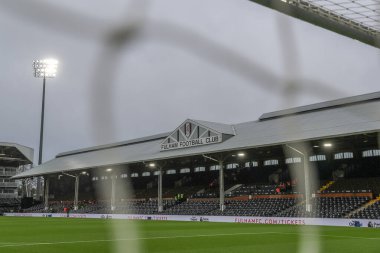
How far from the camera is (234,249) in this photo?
52.6 ft

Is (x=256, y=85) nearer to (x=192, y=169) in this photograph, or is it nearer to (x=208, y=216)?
(x=208, y=216)

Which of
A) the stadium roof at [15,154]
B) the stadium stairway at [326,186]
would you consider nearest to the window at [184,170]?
the stadium stairway at [326,186]

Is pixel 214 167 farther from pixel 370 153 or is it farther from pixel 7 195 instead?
pixel 7 195

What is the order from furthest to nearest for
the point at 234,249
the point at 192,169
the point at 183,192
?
the point at 192,169, the point at 183,192, the point at 234,249

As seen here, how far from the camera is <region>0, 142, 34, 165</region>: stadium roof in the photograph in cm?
9112

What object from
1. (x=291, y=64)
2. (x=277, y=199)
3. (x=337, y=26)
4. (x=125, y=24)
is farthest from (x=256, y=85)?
(x=277, y=199)

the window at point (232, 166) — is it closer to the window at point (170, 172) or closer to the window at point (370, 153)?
the window at point (170, 172)

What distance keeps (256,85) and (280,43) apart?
22 centimetres

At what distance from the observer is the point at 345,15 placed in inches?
135

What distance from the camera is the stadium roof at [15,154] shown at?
3587 inches

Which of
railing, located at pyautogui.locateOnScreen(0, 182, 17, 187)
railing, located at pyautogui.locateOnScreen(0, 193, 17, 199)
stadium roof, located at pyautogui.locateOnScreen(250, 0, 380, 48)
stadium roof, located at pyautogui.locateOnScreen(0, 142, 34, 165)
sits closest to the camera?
stadium roof, located at pyautogui.locateOnScreen(250, 0, 380, 48)

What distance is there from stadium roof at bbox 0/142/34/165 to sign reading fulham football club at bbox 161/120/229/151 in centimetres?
5054

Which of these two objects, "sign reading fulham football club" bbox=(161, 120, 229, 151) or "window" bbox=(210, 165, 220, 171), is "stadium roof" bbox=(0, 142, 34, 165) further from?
"sign reading fulham football club" bbox=(161, 120, 229, 151)

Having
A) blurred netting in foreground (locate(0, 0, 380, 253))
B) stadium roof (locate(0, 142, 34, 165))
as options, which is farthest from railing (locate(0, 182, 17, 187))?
blurred netting in foreground (locate(0, 0, 380, 253))
